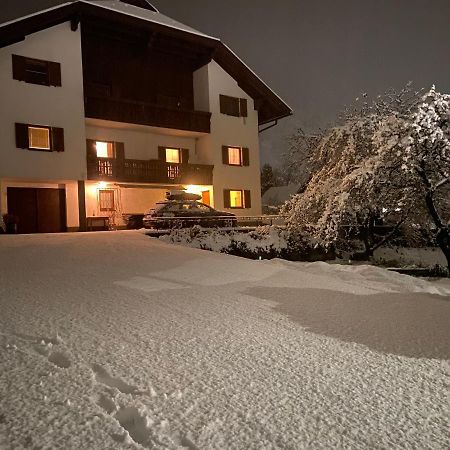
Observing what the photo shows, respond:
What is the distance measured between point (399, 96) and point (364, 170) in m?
11.0

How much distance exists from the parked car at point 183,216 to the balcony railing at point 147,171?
3401 millimetres

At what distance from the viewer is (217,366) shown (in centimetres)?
307

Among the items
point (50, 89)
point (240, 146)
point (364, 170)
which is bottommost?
point (364, 170)

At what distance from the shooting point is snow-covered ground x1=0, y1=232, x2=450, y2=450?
224cm

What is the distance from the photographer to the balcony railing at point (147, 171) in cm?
1816

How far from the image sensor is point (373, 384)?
2902 millimetres

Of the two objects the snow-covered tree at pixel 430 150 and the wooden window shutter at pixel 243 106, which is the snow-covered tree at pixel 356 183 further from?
the wooden window shutter at pixel 243 106

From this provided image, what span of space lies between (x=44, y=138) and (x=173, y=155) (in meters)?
6.81

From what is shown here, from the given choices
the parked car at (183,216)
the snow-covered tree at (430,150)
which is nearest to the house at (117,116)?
the parked car at (183,216)

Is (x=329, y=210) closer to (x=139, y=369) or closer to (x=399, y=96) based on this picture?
(x=139, y=369)

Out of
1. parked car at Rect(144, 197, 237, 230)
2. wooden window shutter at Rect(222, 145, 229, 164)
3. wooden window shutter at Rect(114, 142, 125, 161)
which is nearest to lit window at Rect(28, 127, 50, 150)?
wooden window shutter at Rect(114, 142, 125, 161)

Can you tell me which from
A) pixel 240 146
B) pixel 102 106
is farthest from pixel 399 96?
pixel 102 106

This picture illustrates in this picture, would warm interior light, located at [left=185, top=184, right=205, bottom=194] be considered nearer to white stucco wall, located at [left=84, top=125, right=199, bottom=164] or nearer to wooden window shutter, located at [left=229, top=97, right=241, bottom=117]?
white stucco wall, located at [left=84, top=125, right=199, bottom=164]

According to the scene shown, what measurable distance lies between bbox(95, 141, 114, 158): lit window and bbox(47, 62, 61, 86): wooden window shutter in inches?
132
